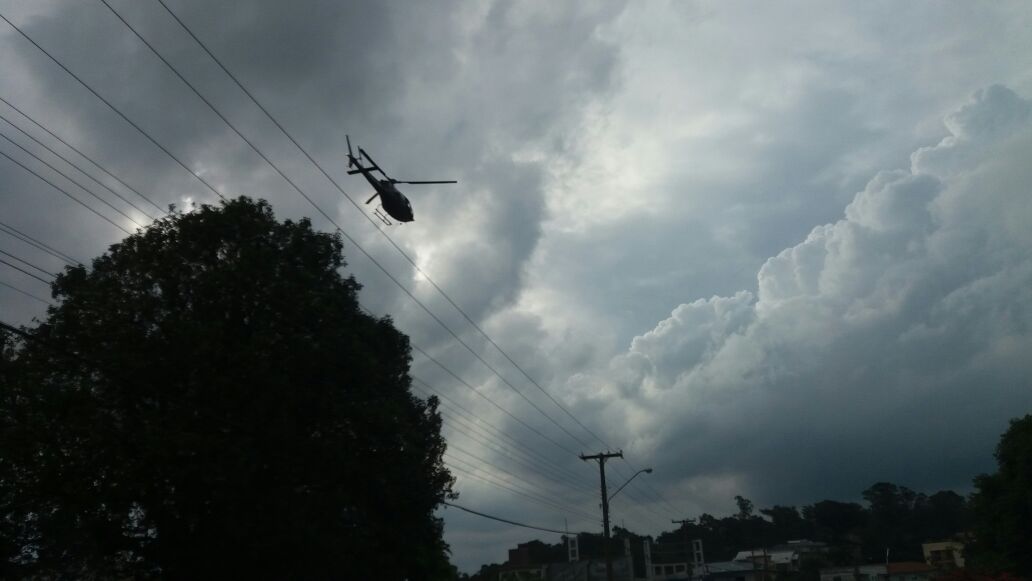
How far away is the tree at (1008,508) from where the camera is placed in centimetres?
5734

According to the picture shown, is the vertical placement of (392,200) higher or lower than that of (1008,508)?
higher

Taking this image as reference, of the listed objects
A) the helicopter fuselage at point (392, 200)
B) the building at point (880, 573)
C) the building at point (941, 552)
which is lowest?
the building at point (880, 573)

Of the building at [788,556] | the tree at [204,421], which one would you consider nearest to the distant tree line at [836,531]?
the building at [788,556]

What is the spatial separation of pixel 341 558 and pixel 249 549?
3.27m

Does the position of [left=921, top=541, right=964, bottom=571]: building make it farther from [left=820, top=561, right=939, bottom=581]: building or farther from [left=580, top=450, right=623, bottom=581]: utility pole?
[left=580, top=450, right=623, bottom=581]: utility pole

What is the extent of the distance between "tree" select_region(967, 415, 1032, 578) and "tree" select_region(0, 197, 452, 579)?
147 feet

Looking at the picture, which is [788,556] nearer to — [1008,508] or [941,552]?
[941,552]

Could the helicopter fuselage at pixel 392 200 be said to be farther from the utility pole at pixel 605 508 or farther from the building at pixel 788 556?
the building at pixel 788 556

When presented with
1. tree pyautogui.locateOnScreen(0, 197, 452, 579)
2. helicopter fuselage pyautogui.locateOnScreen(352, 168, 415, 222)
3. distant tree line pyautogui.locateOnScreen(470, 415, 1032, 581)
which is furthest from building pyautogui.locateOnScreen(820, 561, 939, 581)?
helicopter fuselage pyautogui.locateOnScreen(352, 168, 415, 222)

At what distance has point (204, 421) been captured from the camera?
26469mm

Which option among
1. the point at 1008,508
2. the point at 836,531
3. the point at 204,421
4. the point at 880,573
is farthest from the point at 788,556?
the point at 204,421

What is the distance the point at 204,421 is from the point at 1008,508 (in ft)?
176

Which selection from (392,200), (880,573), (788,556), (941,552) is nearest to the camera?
(392,200)

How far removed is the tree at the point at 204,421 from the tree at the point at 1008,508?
147 ft
